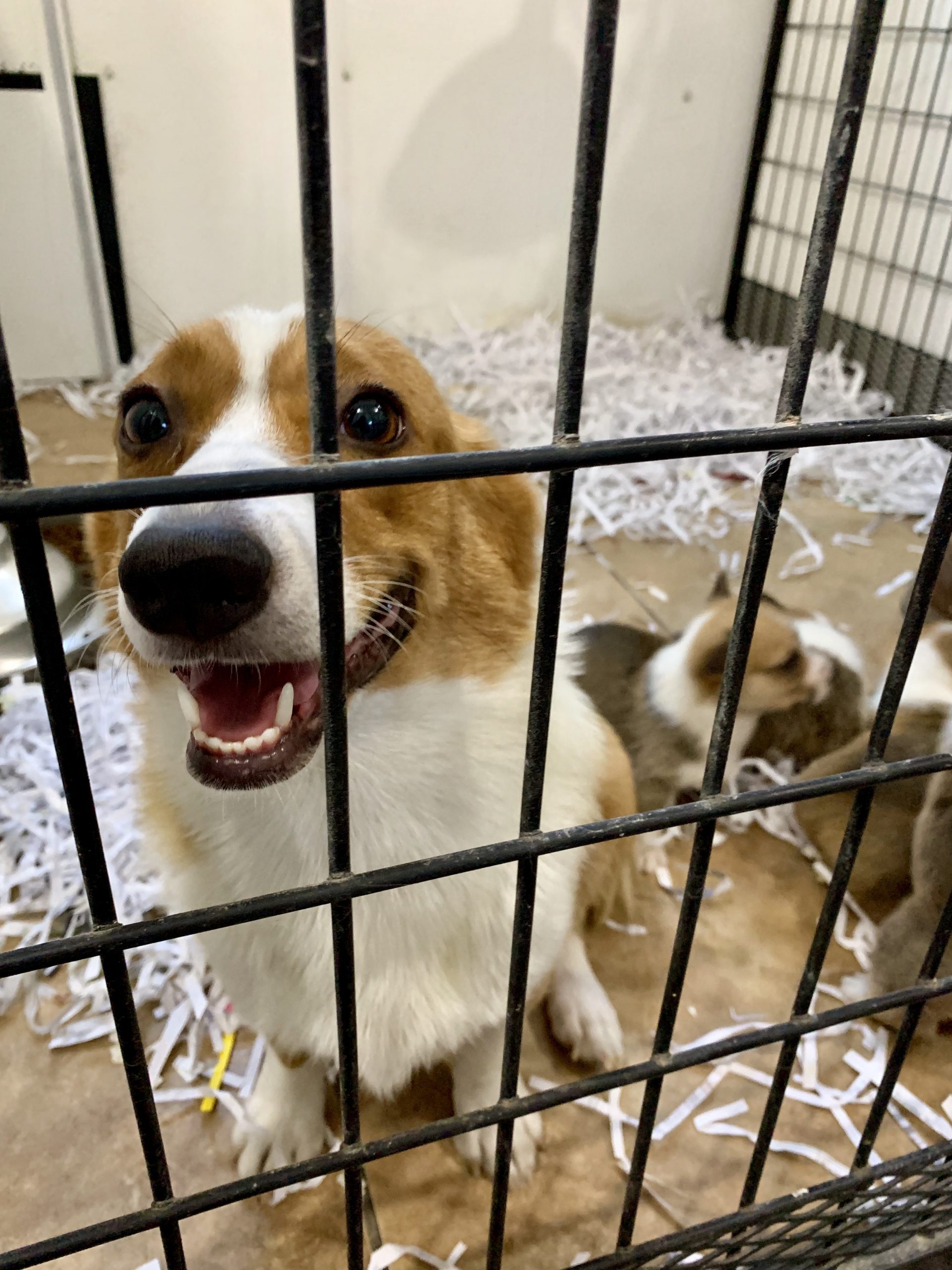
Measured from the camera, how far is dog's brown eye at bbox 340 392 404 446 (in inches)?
38.8

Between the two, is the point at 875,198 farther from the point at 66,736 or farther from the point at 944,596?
the point at 66,736

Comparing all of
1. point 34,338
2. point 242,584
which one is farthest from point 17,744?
point 34,338

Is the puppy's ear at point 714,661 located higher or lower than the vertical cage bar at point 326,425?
lower

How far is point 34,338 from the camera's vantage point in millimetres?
3537

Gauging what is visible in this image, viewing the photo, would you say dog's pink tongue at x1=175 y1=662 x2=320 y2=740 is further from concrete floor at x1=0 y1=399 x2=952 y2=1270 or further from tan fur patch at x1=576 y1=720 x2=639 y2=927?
concrete floor at x1=0 y1=399 x2=952 y2=1270

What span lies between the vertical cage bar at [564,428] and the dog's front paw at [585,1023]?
1.75 feet

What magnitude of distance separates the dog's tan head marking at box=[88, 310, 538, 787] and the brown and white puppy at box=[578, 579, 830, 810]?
695 millimetres

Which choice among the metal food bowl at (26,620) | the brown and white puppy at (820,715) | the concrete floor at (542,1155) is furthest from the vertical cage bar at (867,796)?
the metal food bowl at (26,620)

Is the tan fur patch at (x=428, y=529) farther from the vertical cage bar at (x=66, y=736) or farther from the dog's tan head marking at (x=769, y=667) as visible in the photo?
the dog's tan head marking at (x=769, y=667)

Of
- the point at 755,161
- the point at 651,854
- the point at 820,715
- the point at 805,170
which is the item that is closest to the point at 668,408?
the point at 805,170

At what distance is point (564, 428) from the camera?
1.86 ft

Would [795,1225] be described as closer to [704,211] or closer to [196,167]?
[196,167]

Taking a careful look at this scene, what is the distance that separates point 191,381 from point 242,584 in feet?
1.31

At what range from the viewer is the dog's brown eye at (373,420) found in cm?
98
